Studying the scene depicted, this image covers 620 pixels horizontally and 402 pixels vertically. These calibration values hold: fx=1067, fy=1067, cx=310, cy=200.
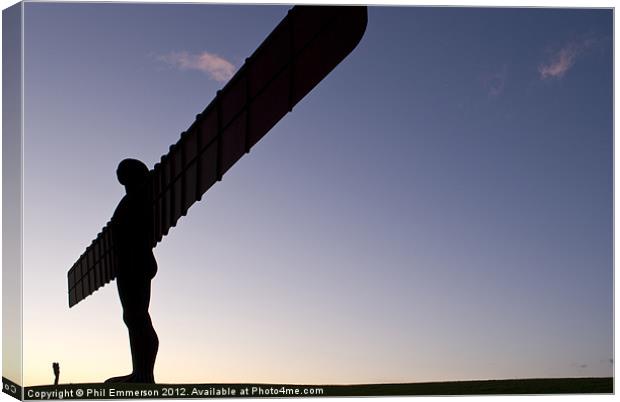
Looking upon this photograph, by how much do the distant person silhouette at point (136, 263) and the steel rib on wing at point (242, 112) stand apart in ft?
0.51

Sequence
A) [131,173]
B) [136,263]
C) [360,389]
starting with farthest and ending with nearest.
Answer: [136,263] → [131,173] → [360,389]

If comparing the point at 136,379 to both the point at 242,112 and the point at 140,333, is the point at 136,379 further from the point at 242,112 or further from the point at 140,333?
the point at 242,112

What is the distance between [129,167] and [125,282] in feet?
5.19

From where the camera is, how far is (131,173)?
47.1ft

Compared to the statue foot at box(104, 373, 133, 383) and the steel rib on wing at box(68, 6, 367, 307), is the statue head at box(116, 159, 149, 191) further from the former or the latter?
the statue foot at box(104, 373, 133, 383)

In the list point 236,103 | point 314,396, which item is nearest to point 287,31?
point 236,103

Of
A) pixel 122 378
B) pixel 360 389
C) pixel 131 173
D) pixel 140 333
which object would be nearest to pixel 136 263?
pixel 140 333

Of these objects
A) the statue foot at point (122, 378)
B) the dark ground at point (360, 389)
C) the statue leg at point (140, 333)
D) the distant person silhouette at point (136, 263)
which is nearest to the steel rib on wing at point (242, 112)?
the distant person silhouette at point (136, 263)

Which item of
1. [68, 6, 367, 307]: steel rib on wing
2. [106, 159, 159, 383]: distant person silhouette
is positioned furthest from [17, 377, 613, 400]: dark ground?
[68, 6, 367, 307]: steel rib on wing

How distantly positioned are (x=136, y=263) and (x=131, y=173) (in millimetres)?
1240

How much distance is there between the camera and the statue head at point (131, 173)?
559 inches

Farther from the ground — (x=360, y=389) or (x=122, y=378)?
(x=122, y=378)

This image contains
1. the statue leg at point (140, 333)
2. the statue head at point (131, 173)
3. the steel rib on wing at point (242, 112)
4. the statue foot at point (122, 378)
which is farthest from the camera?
the statue head at point (131, 173)

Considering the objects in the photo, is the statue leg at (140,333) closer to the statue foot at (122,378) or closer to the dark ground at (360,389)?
the statue foot at (122,378)
